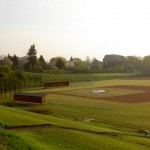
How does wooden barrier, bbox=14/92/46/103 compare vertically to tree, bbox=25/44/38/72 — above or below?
below

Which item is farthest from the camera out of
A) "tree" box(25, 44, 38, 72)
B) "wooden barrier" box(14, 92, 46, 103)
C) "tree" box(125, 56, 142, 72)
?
"tree" box(125, 56, 142, 72)

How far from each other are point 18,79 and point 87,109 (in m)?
28.3

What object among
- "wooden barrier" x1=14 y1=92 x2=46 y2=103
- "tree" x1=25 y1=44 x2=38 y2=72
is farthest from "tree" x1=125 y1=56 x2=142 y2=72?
"wooden barrier" x1=14 y1=92 x2=46 y2=103

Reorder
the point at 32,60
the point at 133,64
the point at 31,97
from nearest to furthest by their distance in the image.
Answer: the point at 31,97, the point at 32,60, the point at 133,64

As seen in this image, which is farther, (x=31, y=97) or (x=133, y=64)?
(x=133, y=64)

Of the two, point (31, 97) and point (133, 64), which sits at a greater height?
point (133, 64)

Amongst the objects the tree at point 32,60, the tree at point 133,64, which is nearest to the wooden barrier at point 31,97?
the tree at point 32,60

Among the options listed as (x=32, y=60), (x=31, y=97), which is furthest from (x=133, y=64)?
(x=31, y=97)

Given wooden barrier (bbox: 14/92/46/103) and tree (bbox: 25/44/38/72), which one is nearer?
wooden barrier (bbox: 14/92/46/103)

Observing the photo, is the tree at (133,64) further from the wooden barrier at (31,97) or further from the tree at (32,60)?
the wooden barrier at (31,97)

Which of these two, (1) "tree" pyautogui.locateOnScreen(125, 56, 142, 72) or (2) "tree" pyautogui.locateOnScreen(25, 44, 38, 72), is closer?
(2) "tree" pyautogui.locateOnScreen(25, 44, 38, 72)

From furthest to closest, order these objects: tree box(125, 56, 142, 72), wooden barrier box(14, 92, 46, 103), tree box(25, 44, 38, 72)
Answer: tree box(125, 56, 142, 72), tree box(25, 44, 38, 72), wooden barrier box(14, 92, 46, 103)

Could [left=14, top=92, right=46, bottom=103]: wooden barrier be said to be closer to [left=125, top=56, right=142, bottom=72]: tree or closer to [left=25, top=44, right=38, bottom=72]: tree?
[left=25, top=44, right=38, bottom=72]: tree

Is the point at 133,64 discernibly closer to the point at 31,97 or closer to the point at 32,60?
the point at 32,60
